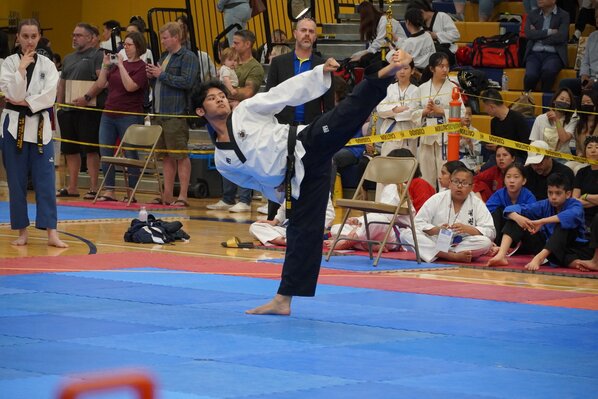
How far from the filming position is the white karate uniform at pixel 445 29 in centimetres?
1506

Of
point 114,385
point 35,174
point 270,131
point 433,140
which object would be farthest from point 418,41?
point 114,385

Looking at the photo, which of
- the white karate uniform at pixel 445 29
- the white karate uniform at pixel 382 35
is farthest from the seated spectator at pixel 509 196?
the white karate uniform at pixel 382 35

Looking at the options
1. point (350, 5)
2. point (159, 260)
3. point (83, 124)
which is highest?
point (350, 5)

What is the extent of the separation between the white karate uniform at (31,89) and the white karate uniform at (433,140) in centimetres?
436

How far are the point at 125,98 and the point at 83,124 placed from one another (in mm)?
931

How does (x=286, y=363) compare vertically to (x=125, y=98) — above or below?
below

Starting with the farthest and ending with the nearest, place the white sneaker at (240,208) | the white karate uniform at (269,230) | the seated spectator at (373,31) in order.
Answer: the seated spectator at (373,31) < the white sneaker at (240,208) < the white karate uniform at (269,230)

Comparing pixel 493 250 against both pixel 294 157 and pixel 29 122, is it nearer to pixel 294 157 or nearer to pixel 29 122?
pixel 294 157

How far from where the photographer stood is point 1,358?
215 inches

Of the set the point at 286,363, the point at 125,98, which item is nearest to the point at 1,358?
the point at 286,363

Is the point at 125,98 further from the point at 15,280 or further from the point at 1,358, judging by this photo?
the point at 1,358

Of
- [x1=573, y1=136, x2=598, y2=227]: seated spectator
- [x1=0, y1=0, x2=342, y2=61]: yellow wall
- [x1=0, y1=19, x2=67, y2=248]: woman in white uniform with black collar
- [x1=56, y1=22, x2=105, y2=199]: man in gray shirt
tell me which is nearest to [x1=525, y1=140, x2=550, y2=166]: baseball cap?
[x1=573, y1=136, x2=598, y2=227]: seated spectator

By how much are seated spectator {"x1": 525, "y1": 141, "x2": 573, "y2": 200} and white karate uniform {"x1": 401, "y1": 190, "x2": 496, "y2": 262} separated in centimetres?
84

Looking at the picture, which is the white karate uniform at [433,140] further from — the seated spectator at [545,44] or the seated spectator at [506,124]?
the seated spectator at [545,44]
